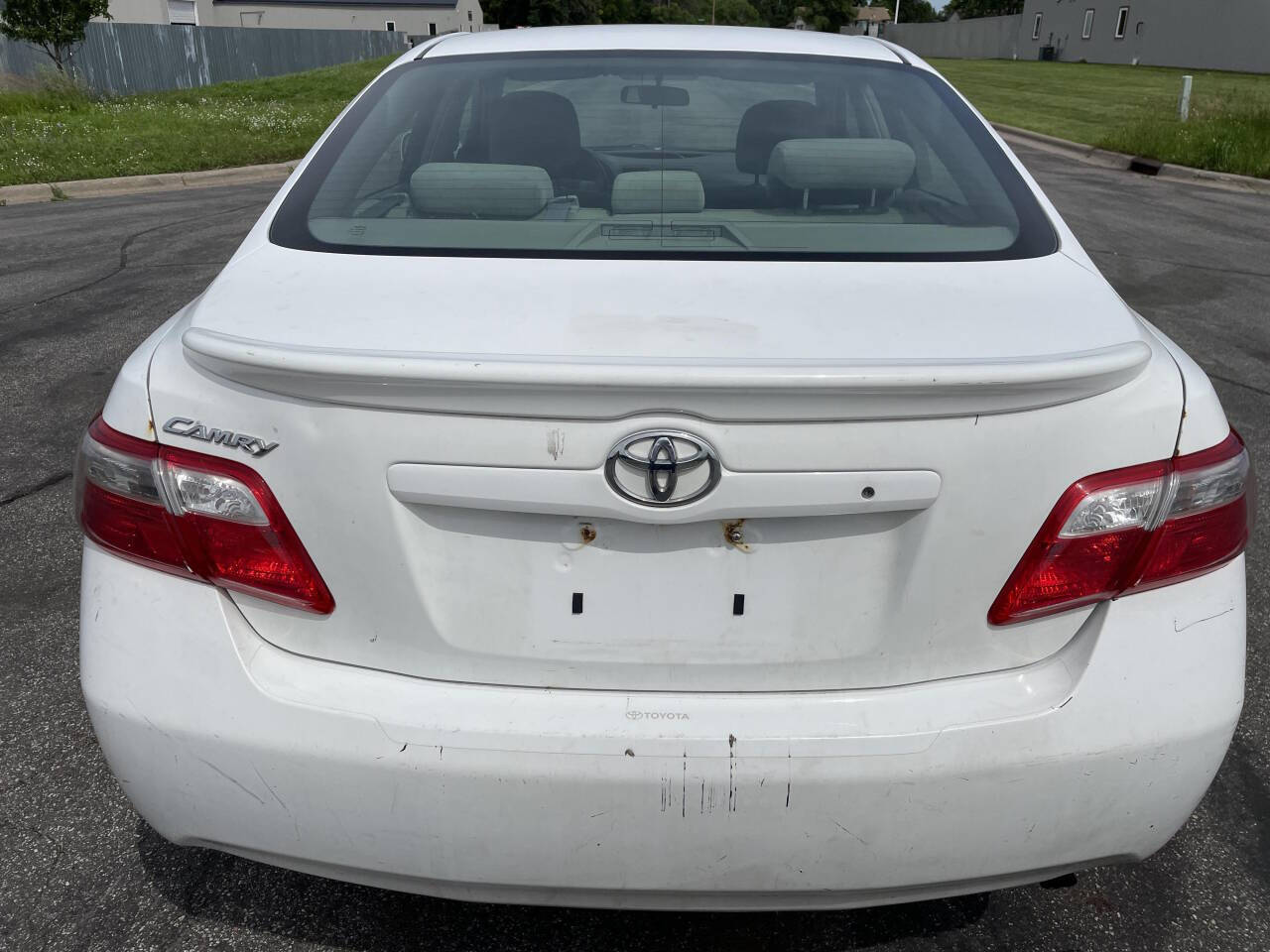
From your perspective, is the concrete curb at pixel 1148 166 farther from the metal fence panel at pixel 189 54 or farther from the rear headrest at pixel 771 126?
the metal fence panel at pixel 189 54

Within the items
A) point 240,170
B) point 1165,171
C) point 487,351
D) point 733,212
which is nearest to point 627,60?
point 733,212

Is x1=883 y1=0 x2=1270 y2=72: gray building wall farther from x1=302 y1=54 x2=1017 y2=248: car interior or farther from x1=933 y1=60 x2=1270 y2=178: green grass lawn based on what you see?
x1=302 y1=54 x2=1017 y2=248: car interior

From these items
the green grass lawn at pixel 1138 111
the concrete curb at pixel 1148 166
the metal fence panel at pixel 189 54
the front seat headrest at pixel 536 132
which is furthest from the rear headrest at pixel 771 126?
the metal fence panel at pixel 189 54

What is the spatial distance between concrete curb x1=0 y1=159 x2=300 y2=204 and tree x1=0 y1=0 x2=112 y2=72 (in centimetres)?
1548

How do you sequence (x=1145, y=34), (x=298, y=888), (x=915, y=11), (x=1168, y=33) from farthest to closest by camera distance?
(x=915, y=11) → (x=1145, y=34) → (x=1168, y=33) → (x=298, y=888)

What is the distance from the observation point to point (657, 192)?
230 centimetres

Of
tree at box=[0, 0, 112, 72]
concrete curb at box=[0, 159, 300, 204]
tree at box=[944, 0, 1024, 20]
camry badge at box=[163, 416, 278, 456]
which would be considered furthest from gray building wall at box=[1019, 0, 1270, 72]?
camry badge at box=[163, 416, 278, 456]

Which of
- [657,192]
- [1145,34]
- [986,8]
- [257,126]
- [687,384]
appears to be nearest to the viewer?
[687,384]

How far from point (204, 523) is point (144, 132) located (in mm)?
15253

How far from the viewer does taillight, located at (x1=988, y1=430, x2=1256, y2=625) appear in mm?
1580

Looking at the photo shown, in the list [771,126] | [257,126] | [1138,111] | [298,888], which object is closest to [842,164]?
[771,126]

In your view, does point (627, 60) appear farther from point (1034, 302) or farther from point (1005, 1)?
point (1005, 1)

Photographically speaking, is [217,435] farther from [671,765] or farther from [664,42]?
[664,42]

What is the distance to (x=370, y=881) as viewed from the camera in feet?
5.60
